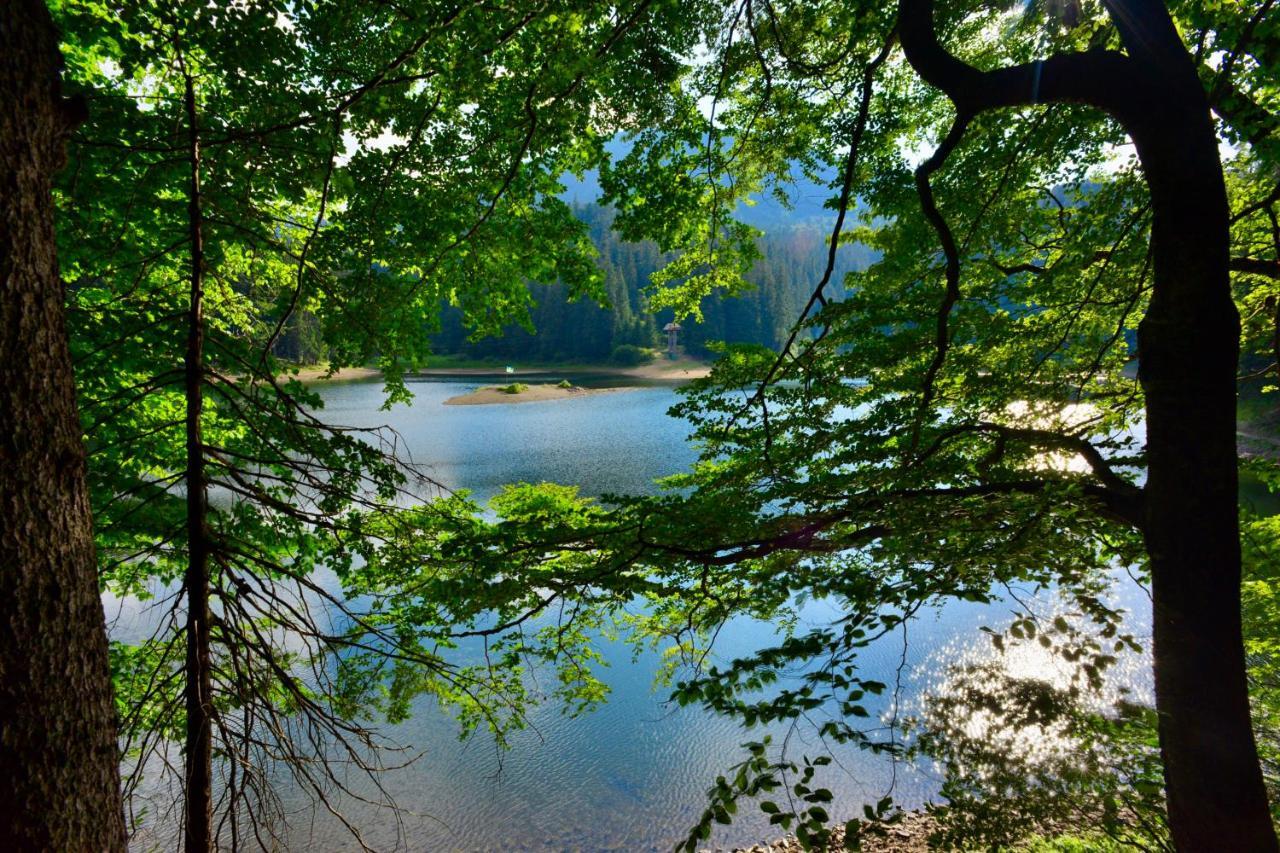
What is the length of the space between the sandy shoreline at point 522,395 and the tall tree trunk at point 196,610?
3794 centimetres

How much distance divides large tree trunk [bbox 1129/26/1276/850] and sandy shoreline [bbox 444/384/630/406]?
128ft

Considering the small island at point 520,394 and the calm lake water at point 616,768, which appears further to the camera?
the small island at point 520,394

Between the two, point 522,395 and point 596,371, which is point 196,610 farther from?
point 596,371

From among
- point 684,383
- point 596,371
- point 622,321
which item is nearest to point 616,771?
point 684,383

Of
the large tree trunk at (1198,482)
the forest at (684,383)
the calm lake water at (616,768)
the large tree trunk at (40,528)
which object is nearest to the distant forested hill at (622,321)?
the calm lake water at (616,768)

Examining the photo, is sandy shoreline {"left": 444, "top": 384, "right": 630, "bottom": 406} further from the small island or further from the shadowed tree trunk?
the shadowed tree trunk

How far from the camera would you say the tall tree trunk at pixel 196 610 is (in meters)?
2.27

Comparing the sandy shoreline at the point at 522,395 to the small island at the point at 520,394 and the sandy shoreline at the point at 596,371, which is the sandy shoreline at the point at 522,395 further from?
the sandy shoreline at the point at 596,371

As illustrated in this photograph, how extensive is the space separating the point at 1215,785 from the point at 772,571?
231cm

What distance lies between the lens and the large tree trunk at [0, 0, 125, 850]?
5.20 ft

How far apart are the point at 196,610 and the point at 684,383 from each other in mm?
3633

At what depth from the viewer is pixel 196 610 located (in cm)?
230

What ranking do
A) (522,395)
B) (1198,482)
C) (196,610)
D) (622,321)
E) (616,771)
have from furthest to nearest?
(622,321)
(522,395)
(616,771)
(1198,482)
(196,610)

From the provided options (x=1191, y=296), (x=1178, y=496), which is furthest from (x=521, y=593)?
(x=1191, y=296)
